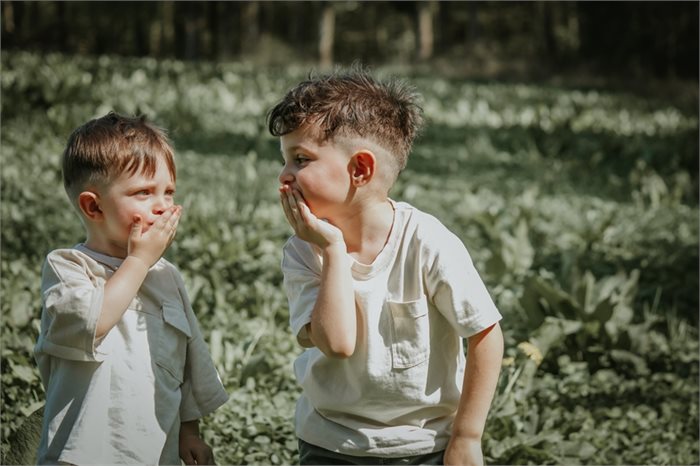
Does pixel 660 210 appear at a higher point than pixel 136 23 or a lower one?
lower

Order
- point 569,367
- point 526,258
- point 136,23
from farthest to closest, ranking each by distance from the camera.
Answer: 1. point 136,23
2. point 526,258
3. point 569,367

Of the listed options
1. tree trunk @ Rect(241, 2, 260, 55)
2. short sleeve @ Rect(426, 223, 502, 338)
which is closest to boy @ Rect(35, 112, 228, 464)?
short sleeve @ Rect(426, 223, 502, 338)

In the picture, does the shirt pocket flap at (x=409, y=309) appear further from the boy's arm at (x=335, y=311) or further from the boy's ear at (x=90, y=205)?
the boy's ear at (x=90, y=205)

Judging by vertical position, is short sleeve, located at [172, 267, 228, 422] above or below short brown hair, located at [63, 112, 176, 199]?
below

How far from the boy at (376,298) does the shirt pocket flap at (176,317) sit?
310 millimetres

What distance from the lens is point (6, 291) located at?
4605mm

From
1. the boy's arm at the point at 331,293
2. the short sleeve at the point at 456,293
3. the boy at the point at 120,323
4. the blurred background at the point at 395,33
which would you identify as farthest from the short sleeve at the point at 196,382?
the blurred background at the point at 395,33

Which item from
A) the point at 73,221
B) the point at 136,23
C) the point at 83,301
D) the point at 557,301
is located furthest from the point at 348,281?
the point at 136,23

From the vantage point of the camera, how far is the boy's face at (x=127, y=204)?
2.52 metres

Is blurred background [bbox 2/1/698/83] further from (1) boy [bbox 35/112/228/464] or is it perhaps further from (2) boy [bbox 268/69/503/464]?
(2) boy [bbox 268/69/503/464]

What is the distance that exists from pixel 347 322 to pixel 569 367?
247 cm

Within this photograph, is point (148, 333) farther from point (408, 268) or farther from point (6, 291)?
point (6, 291)

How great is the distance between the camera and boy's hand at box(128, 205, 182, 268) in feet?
8.04

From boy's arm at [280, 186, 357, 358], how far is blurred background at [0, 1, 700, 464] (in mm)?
973
